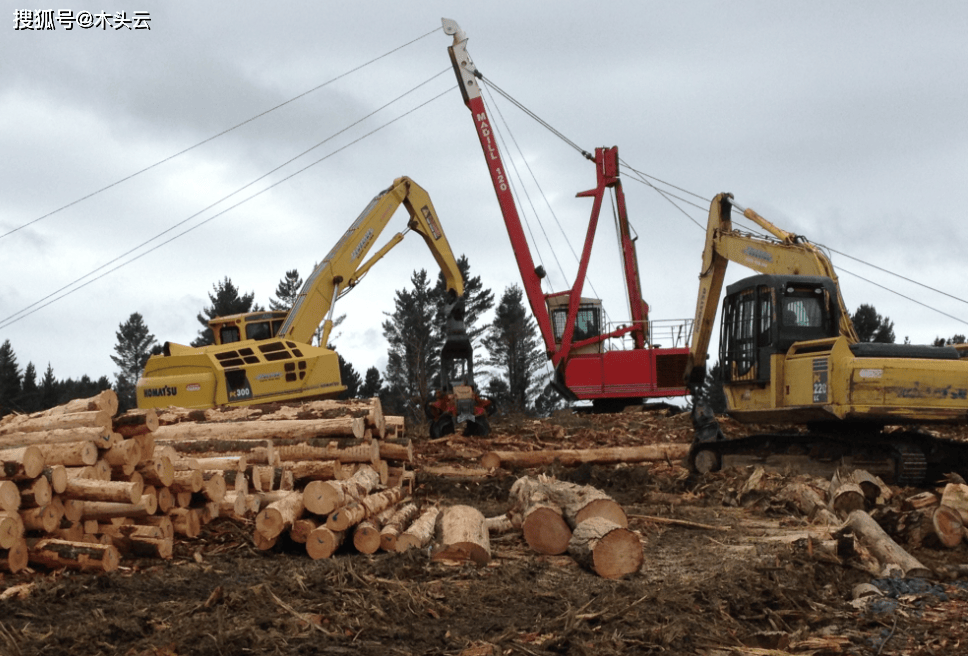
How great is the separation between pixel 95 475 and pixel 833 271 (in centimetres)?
1297

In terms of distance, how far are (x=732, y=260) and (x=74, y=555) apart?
15.3m

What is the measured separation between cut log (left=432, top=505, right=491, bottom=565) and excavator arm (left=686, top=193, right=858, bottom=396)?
9.20 m

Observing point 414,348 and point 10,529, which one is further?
point 414,348

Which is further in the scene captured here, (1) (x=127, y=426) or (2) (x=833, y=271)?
(2) (x=833, y=271)

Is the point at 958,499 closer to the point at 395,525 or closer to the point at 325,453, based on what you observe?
the point at 395,525

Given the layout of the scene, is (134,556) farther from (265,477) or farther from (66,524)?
(265,477)

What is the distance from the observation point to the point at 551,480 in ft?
33.7

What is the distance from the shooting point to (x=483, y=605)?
6949 millimetres

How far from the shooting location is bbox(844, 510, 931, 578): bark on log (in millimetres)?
8547

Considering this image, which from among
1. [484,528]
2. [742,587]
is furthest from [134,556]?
[742,587]

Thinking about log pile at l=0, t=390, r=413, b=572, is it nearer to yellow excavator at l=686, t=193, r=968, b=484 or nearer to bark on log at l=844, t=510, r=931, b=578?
bark on log at l=844, t=510, r=931, b=578

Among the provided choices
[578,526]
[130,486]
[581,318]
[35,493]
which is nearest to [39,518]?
[35,493]

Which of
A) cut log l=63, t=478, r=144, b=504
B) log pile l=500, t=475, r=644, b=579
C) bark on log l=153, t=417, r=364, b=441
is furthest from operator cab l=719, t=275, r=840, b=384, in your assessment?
cut log l=63, t=478, r=144, b=504

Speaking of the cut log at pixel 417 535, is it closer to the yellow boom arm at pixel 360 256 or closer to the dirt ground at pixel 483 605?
the dirt ground at pixel 483 605
